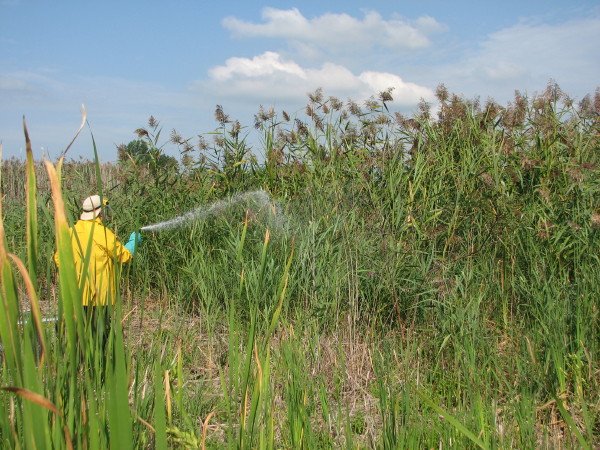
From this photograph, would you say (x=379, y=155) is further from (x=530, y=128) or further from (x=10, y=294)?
(x=10, y=294)

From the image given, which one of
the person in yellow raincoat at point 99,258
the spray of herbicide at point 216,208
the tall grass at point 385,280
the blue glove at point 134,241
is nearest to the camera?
the person in yellow raincoat at point 99,258

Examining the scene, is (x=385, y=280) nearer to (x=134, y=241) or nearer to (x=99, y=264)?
(x=99, y=264)

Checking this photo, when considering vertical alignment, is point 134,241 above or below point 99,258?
above

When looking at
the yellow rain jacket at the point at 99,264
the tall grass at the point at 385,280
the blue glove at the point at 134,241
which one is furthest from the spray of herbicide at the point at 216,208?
the yellow rain jacket at the point at 99,264

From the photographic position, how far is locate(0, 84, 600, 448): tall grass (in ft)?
8.72

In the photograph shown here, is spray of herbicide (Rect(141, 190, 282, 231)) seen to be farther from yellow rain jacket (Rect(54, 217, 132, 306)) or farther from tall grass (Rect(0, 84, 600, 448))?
yellow rain jacket (Rect(54, 217, 132, 306))

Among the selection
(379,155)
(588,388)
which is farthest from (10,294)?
(379,155)

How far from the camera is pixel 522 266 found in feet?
15.0

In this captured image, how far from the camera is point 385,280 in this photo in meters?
4.19

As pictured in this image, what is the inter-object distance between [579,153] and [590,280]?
1.44m

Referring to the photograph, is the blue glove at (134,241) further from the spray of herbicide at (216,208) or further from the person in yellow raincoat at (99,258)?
the spray of herbicide at (216,208)

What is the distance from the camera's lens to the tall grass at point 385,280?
2.66 metres

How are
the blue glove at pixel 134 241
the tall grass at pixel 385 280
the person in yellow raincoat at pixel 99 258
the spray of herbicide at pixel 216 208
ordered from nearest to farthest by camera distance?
1. the person in yellow raincoat at pixel 99 258
2. the blue glove at pixel 134 241
3. the tall grass at pixel 385 280
4. the spray of herbicide at pixel 216 208

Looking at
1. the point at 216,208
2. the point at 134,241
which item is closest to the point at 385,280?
the point at 216,208
